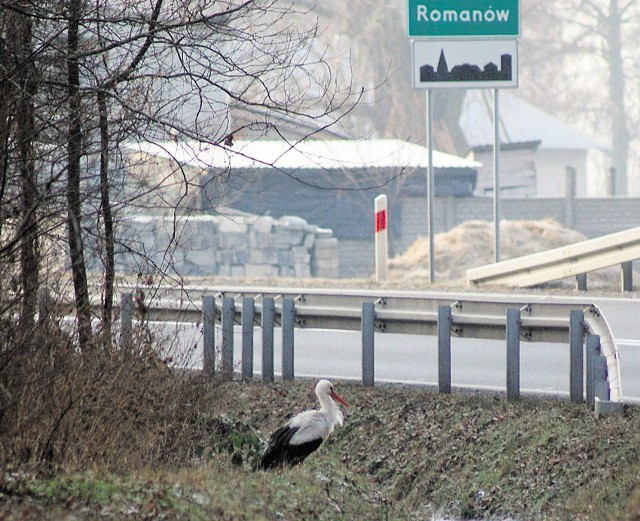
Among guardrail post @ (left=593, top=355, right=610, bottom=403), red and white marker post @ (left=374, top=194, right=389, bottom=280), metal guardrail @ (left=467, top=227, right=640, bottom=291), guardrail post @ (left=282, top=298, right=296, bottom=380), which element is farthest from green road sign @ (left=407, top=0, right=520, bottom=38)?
guardrail post @ (left=593, top=355, right=610, bottom=403)

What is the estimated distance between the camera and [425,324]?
11.2 metres

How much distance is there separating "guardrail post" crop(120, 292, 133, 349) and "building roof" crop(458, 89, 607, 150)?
36411 mm

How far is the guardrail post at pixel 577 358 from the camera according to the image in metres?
10.0

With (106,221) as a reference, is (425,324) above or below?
below

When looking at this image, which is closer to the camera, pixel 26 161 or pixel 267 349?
pixel 26 161

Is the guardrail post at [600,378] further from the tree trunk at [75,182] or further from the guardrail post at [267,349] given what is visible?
the tree trunk at [75,182]

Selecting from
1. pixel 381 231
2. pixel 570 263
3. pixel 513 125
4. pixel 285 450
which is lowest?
pixel 285 450

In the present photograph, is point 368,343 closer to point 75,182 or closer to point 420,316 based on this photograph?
→ point 420,316

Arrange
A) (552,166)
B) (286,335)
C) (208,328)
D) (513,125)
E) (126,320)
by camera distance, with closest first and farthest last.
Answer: (126,320) → (286,335) → (208,328) → (513,125) → (552,166)

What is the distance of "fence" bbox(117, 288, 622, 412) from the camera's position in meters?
9.86

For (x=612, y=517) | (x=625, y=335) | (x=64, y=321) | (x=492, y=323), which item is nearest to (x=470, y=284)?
(x=625, y=335)

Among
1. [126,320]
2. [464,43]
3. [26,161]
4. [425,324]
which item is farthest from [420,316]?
[464,43]

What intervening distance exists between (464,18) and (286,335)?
9371 mm

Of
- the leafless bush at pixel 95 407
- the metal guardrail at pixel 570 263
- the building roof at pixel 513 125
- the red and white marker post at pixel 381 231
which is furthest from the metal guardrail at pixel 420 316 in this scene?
the building roof at pixel 513 125
